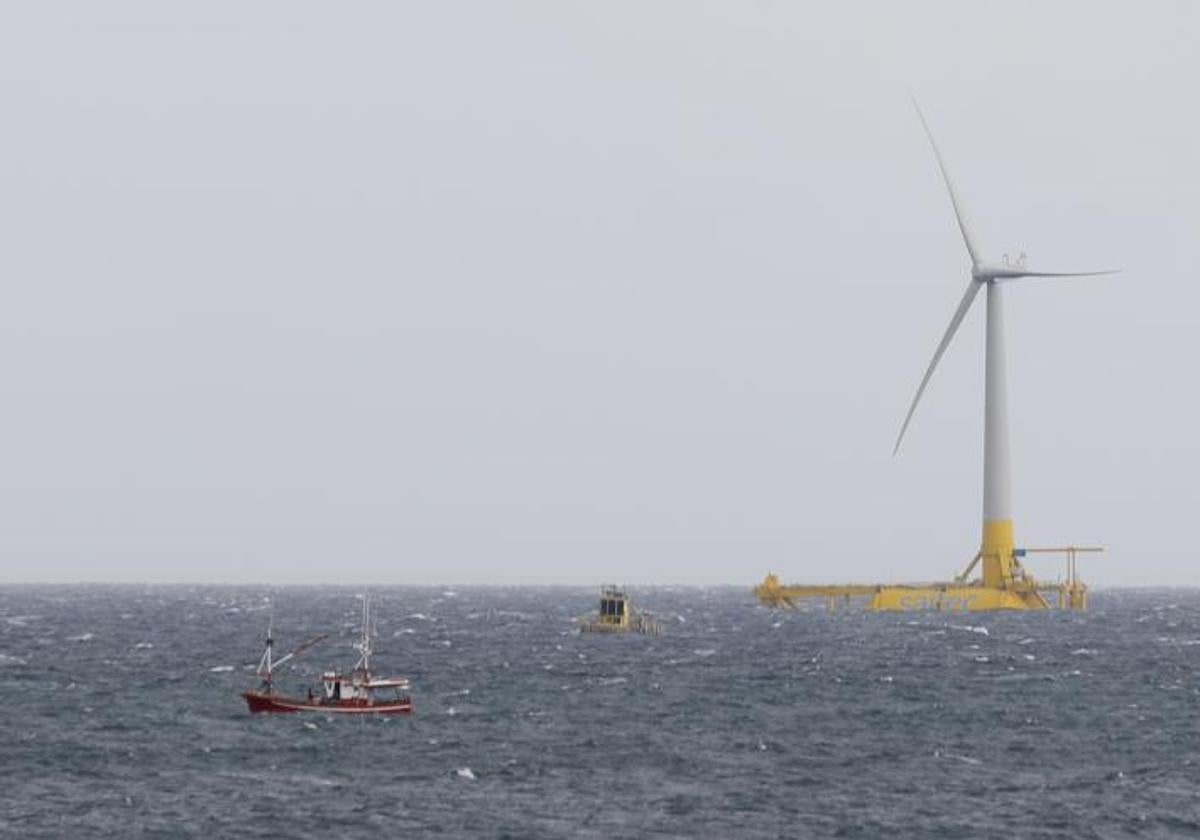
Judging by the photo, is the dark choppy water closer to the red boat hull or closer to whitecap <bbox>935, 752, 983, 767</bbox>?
whitecap <bbox>935, 752, 983, 767</bbox>

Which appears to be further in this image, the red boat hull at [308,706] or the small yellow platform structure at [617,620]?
the small yellow platform structure at [617,620]

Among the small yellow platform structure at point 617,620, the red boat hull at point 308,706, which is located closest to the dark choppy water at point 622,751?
the red boat hull at point 308,706

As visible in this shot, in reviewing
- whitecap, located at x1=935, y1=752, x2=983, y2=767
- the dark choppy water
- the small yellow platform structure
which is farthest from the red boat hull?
the small yellow platform structure

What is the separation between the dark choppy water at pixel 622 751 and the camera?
70000 mm

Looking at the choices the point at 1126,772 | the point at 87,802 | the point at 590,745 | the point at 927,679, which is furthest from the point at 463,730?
the point at 927,679

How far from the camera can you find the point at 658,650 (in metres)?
164

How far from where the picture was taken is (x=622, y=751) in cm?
8900

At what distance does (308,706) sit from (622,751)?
72.2ft

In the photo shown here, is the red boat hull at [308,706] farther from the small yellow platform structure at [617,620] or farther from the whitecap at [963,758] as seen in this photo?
the small yellow platform structure at [617,620]

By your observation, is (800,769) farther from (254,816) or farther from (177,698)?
(177,698)

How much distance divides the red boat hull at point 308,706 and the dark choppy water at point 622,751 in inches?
57.8

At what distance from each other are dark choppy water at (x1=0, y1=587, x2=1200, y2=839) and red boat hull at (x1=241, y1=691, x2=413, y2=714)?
1.47 meters

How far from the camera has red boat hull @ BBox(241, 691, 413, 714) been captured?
10138 cm

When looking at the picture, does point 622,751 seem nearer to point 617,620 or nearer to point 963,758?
point 963,758
